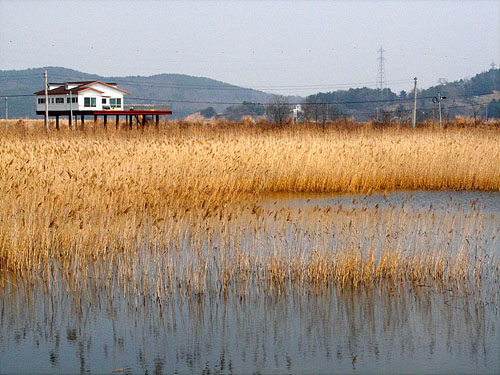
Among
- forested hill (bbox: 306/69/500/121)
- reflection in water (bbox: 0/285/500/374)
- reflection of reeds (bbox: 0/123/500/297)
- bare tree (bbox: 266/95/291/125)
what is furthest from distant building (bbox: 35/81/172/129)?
forested hill (bbox: 306/69/500/121)

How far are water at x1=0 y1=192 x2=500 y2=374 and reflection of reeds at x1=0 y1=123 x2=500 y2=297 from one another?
Result: 25cm

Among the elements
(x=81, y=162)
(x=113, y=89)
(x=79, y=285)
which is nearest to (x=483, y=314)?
(x=79, y=285)

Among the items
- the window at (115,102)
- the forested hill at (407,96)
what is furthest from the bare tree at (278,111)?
the forested hill at (407,96)

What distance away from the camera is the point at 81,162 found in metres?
13.6

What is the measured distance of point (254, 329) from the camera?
668cm

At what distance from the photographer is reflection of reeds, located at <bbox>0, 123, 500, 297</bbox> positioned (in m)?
8.05

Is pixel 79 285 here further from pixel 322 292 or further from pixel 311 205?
pixel 311 205

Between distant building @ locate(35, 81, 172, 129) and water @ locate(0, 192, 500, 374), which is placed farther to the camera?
distant building @ locate(35, 81, 172, 129)

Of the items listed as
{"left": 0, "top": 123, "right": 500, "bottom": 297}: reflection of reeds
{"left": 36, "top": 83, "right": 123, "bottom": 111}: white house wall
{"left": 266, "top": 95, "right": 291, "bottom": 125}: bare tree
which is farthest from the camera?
{"left": 266, "top": 95, "right": 291, "bottom": 125}: bare tree

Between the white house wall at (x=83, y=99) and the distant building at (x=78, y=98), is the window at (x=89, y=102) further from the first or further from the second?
the white house wall at (x=83, y=99)

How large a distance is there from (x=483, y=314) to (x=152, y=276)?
3599 millimetres

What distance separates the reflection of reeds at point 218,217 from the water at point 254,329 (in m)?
0.25

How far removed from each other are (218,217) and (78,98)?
46243 millimetres

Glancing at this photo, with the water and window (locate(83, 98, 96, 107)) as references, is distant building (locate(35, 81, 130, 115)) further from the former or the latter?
the water
